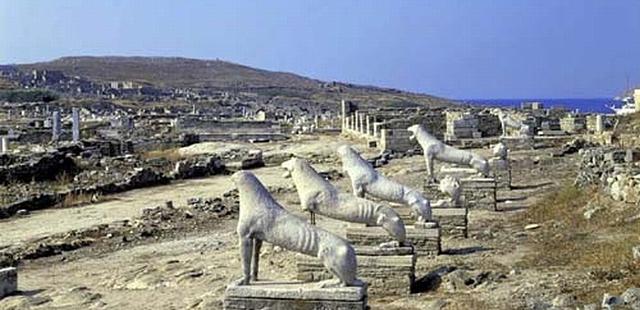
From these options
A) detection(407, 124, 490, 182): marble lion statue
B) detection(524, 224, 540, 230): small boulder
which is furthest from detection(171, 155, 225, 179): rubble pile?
detection(524, 224, 540, 230): small boulder

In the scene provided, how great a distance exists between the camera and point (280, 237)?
32.6ft

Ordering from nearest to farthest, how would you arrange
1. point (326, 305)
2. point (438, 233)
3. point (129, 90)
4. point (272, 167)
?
point (326, 305)
point (438, 233)
point (272, 167)
point (129, 90)

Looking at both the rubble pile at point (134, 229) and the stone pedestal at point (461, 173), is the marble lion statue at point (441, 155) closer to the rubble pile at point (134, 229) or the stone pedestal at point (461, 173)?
the stone pedestal at point (461, 173)

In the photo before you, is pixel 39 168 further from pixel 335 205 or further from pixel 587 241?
pixel 587 241

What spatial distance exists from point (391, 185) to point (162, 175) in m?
17.2

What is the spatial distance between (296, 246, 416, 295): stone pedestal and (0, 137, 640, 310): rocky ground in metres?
0.19

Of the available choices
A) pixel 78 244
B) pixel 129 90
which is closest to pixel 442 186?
pixel 78 244

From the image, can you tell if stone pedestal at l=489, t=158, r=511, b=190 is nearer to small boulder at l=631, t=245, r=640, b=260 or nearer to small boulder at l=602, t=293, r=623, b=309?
small boulder at l=631, t=245, r=640, b=260

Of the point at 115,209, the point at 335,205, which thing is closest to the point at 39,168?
the point at 115,209

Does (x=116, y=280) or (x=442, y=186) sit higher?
(x=442, y=186)

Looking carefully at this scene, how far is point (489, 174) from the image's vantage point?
19.8 m

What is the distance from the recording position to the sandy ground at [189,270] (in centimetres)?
1176

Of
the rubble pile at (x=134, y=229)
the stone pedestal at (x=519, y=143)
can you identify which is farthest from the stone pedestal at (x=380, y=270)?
the stone pedestal at (x=519, y=143)

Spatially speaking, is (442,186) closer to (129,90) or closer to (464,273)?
(464,273)
